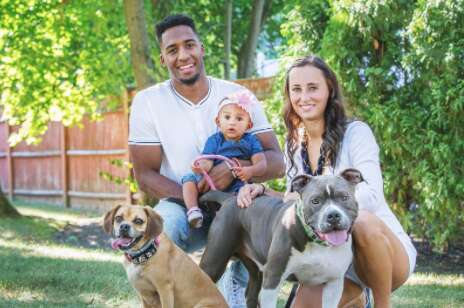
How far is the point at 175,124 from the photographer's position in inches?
214

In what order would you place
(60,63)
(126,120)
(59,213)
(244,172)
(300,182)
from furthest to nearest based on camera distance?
(59,213), (126,120), (60,63), (244,172), (300,182)

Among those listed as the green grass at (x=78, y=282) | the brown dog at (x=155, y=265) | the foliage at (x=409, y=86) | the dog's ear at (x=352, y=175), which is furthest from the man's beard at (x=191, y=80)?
the foliage at (x=409, y=86)

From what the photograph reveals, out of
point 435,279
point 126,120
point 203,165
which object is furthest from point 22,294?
point 126,120

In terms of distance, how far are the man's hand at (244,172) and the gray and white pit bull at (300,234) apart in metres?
0.34

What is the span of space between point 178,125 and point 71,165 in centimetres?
1247

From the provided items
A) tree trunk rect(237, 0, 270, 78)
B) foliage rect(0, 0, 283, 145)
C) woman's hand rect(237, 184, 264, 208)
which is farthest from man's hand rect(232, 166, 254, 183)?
tree trunk rect(237, 0, 270, 78)

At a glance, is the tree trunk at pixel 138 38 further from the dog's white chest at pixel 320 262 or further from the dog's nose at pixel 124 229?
the dog's white chest at pixel 320 262

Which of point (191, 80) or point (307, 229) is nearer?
point (307, 229)

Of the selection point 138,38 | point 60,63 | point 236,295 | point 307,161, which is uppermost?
point 138,38

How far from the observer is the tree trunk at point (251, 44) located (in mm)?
18516

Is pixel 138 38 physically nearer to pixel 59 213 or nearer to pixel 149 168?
pixel 149 168

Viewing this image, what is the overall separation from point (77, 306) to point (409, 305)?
9.01 ft

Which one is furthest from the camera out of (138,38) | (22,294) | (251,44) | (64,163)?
(251,44)

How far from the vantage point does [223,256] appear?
189 inches
